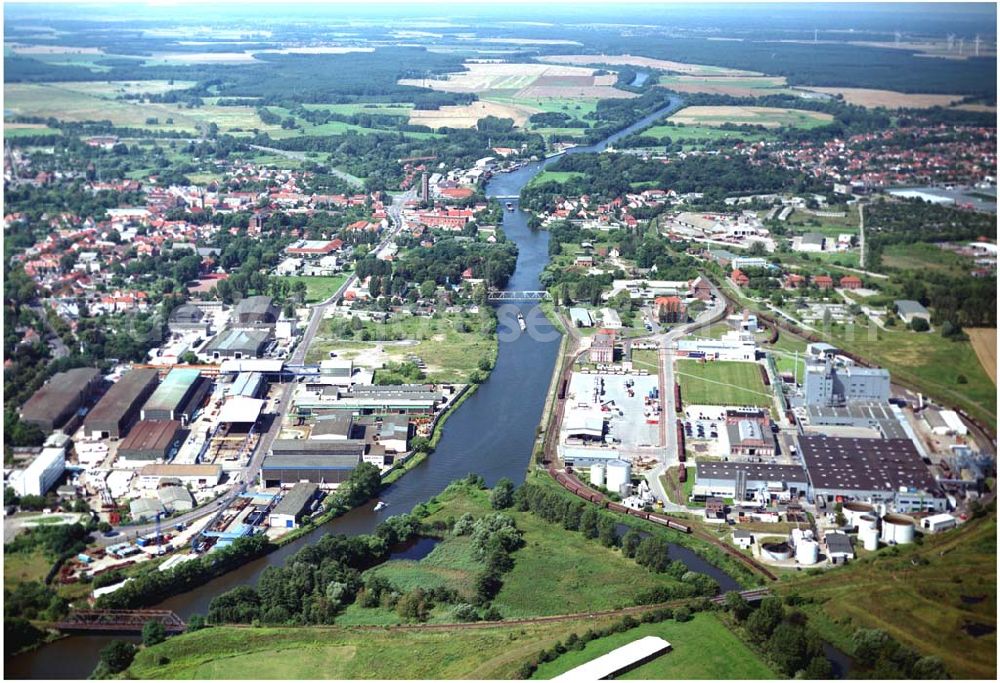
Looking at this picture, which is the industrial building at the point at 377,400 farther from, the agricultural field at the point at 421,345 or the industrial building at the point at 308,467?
the industrial building at the point at 308,467

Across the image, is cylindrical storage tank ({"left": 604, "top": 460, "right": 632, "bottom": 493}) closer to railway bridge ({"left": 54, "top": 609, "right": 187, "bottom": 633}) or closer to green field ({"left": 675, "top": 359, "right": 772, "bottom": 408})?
green field ({"left": 675, "top": 359, "right": 772, "bottom": 408})

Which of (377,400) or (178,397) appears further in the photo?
(377,400)

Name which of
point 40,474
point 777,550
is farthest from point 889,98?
point 40,474

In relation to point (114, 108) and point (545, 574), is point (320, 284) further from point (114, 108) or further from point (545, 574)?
point (114, 108)

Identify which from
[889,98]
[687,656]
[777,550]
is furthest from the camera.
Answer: [889,98]

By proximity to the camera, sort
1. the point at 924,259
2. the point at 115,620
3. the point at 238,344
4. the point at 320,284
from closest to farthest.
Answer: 1. the point at 115,620
2. the point at 238,344
3. the point at 924,259
4. the point at 320,284

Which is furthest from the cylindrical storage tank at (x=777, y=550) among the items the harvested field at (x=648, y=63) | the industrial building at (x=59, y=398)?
the harvested field at (x=648, y=63)
